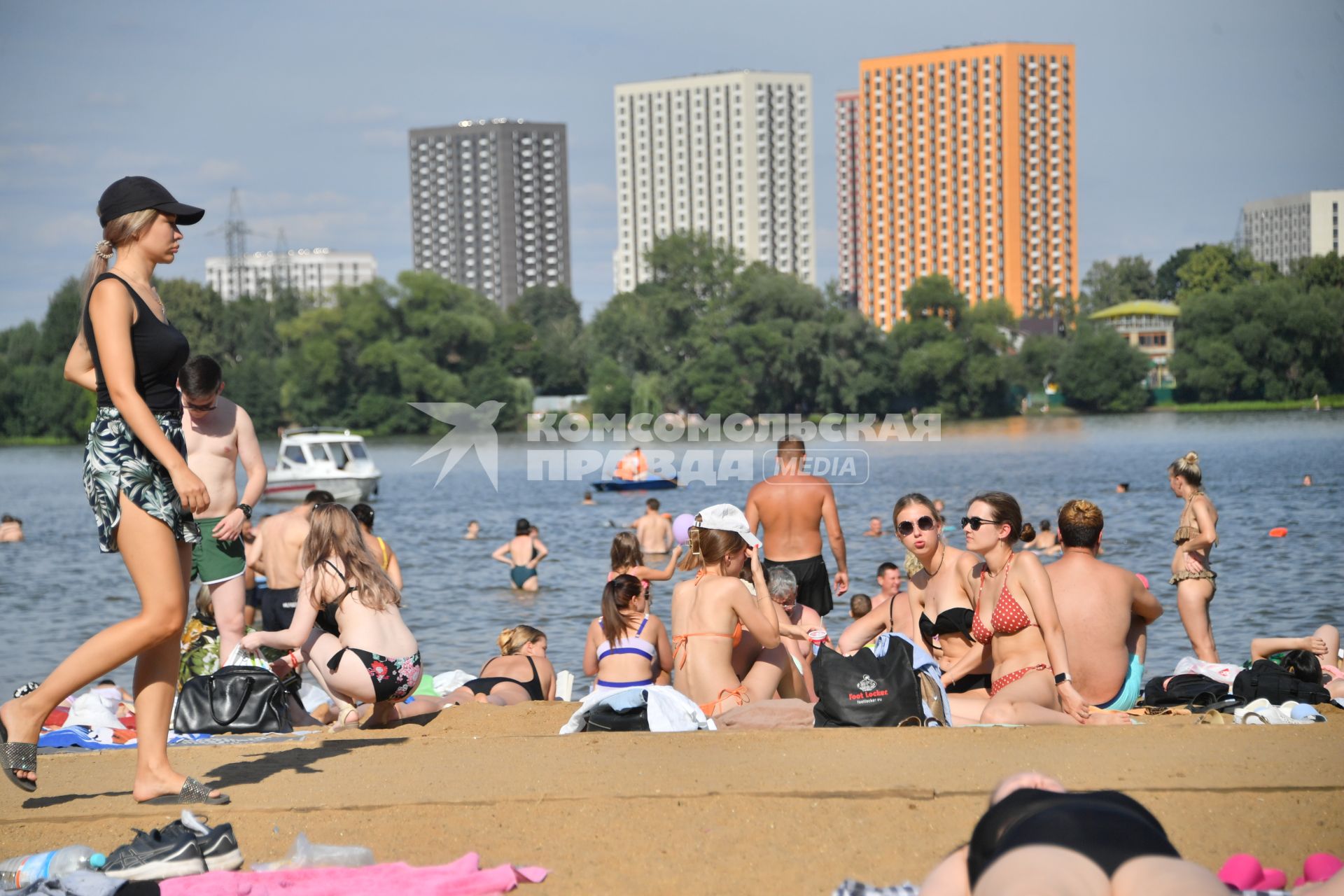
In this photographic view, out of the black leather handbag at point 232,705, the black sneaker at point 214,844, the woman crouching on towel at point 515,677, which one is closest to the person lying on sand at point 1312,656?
the woman crouching on towel at point 515,677

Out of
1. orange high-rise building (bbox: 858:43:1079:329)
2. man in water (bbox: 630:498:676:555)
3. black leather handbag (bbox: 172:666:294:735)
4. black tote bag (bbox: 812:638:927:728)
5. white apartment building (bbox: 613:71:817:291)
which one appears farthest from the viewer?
white apartment building (bbox: 613:71:817:291)

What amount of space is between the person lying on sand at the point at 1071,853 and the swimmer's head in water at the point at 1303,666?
3.69 metres

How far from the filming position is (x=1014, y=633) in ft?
17.5

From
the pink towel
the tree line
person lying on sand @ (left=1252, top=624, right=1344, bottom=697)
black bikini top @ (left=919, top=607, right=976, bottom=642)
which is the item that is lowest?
person lying on sand @ (left=1252, top=624, right=1344, bottom=697)

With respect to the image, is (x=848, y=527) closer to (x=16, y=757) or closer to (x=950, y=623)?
(x=950, y=623)

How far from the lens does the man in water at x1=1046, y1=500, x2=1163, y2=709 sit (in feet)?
18.3

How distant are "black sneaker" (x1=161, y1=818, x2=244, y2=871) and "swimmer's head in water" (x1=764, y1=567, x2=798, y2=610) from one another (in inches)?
185

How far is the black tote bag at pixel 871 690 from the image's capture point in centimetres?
488

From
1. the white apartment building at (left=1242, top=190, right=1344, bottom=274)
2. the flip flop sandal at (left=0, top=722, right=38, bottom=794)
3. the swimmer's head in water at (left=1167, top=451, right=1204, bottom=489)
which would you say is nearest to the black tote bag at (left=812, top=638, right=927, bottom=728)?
the flip flop sandal at (left=0, top=722, right=38, bottom=794)

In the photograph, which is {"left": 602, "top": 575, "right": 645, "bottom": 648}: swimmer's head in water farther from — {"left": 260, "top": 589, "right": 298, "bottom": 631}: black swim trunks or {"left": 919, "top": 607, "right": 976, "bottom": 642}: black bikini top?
{"left": 260, "top": 589, "right": 298, "bottom": 631}: black swim trunks

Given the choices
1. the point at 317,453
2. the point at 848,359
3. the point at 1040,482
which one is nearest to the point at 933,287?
the point at 848,359

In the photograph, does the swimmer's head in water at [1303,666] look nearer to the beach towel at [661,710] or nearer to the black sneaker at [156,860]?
the beach towel at [661,710]

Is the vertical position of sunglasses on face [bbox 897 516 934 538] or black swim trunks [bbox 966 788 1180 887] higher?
sunglasses on face [bbox 897 516 934 538]

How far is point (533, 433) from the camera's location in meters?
67.4
